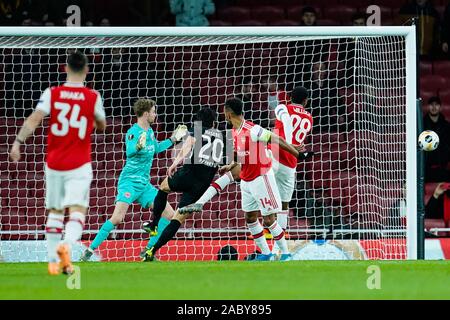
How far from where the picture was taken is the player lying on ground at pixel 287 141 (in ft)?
41.4

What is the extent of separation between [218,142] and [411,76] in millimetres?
2292

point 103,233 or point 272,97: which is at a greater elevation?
point 272,97

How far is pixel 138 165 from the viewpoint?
42.3 ft

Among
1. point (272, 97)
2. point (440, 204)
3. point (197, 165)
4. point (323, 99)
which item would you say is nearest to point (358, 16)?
point (323, 99)

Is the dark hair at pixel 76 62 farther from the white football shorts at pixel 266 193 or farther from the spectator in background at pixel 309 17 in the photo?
the spectator in background at pixel 309 17

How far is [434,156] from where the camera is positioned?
1582 cm

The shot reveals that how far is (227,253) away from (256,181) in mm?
1509

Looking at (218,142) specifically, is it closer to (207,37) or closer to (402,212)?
(207,37)

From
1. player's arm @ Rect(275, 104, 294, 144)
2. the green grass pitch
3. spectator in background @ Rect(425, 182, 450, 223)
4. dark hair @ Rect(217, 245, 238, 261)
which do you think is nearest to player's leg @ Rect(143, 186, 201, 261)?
the green grass pitch

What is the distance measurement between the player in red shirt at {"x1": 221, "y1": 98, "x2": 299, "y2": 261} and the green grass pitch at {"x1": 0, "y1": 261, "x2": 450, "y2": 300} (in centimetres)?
92

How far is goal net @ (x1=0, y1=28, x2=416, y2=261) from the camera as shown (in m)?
13.6

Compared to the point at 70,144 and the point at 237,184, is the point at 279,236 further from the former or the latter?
the point at 70,144

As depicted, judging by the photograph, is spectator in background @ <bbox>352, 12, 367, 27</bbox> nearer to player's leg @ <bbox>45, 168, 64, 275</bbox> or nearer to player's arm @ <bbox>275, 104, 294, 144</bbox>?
player's arm @ <bbox>275, 104, 294, 144</bbox>
